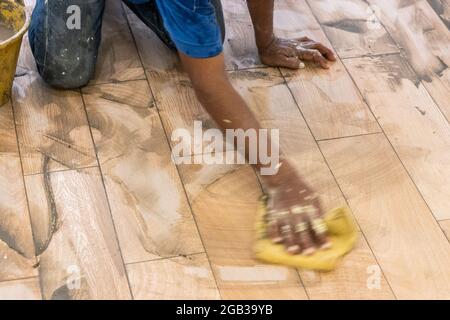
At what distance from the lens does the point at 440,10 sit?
9.34 feet

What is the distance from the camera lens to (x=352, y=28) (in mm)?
2727

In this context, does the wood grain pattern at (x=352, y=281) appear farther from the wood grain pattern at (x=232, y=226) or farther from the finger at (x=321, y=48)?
the finger at (x=321, y=48)

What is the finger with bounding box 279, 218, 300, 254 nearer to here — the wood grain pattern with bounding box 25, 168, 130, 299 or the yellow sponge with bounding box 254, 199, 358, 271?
the yellow sponge with bounding box 254, 199, 358, 271

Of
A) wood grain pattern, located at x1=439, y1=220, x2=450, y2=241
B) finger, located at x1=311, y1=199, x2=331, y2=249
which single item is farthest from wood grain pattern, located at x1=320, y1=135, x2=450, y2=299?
finger, located at x1=311, y1=199, x2=331, y2=249

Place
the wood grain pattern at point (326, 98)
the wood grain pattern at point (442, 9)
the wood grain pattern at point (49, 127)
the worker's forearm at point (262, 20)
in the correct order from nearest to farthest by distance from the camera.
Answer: the wood grain pattern at point (49, 127) → the wood grain pattern at point (326, 98) → the worker's forearm at point (262, 20) → the wood grain pattern at point (442, 9)

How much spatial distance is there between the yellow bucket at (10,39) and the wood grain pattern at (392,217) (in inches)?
33.9

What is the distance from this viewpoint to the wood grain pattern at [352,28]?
8.70 ft

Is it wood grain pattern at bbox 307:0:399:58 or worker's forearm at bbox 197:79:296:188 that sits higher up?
worker's forearm at bbox 197:79:296:188

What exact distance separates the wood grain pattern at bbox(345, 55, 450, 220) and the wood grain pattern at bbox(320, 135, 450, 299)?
0.04 metres

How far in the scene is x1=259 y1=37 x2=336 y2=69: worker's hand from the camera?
2.54m

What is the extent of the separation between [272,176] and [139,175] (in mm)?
361

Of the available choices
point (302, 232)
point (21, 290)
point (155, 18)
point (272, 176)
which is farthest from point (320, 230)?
point (155, 18)

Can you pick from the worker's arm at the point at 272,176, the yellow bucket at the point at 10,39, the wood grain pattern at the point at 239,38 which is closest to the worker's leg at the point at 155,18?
the wood grain pattern at the point at 239,38
